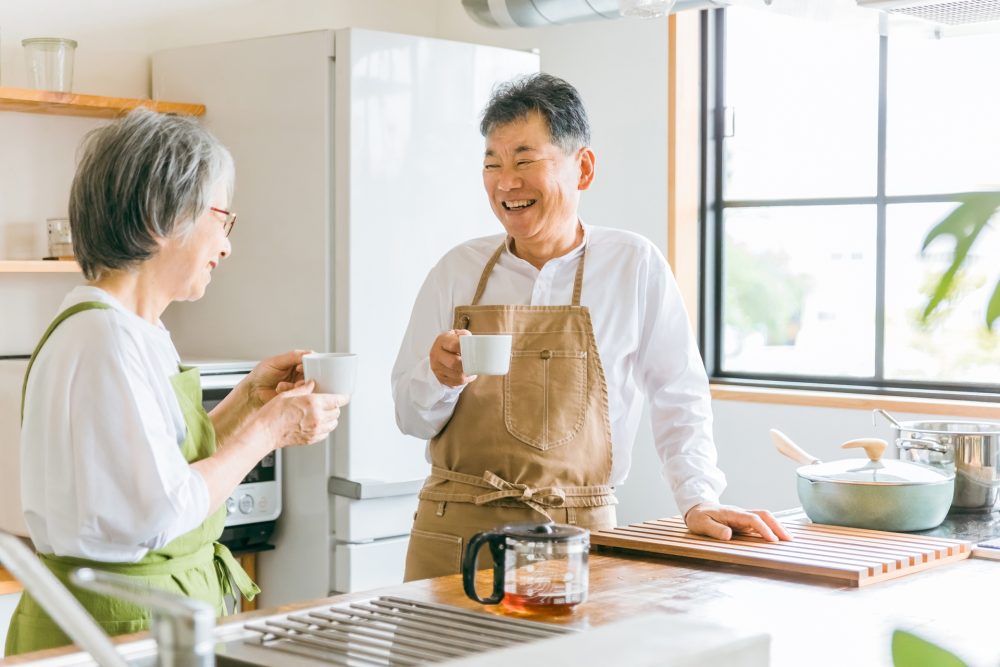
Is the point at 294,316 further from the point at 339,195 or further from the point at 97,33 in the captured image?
the point at 97,33

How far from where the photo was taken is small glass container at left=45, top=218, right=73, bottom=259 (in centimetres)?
342

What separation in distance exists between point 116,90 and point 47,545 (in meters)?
2.45

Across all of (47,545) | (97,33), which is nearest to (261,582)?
(97,33)

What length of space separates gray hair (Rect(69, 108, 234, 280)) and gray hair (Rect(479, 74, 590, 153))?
77cm

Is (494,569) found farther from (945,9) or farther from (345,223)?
(345,223)

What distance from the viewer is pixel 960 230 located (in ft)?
1.24

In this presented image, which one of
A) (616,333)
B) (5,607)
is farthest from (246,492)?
(616,333)

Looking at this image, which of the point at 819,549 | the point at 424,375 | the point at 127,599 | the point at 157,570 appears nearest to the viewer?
the point at 127,599

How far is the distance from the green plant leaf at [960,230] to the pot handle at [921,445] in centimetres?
193

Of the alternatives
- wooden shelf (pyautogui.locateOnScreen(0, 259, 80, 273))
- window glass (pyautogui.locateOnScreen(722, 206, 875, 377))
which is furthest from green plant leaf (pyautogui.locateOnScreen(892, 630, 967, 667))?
window glass (pyautogui.locateOnScreen(722, 206, 875, 377))

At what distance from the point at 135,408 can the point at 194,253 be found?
28 centimetres

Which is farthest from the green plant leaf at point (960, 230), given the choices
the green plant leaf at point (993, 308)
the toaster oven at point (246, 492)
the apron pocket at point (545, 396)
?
the toaster oven at point (246, 492)

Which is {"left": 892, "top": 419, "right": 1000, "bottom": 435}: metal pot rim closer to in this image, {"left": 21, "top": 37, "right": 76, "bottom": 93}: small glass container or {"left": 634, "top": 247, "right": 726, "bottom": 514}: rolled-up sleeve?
{"left": 634, "top": 247, "right": 726, "bottom": 514}: rolled-up sleeve

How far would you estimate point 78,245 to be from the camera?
Result: 5.35 feet
